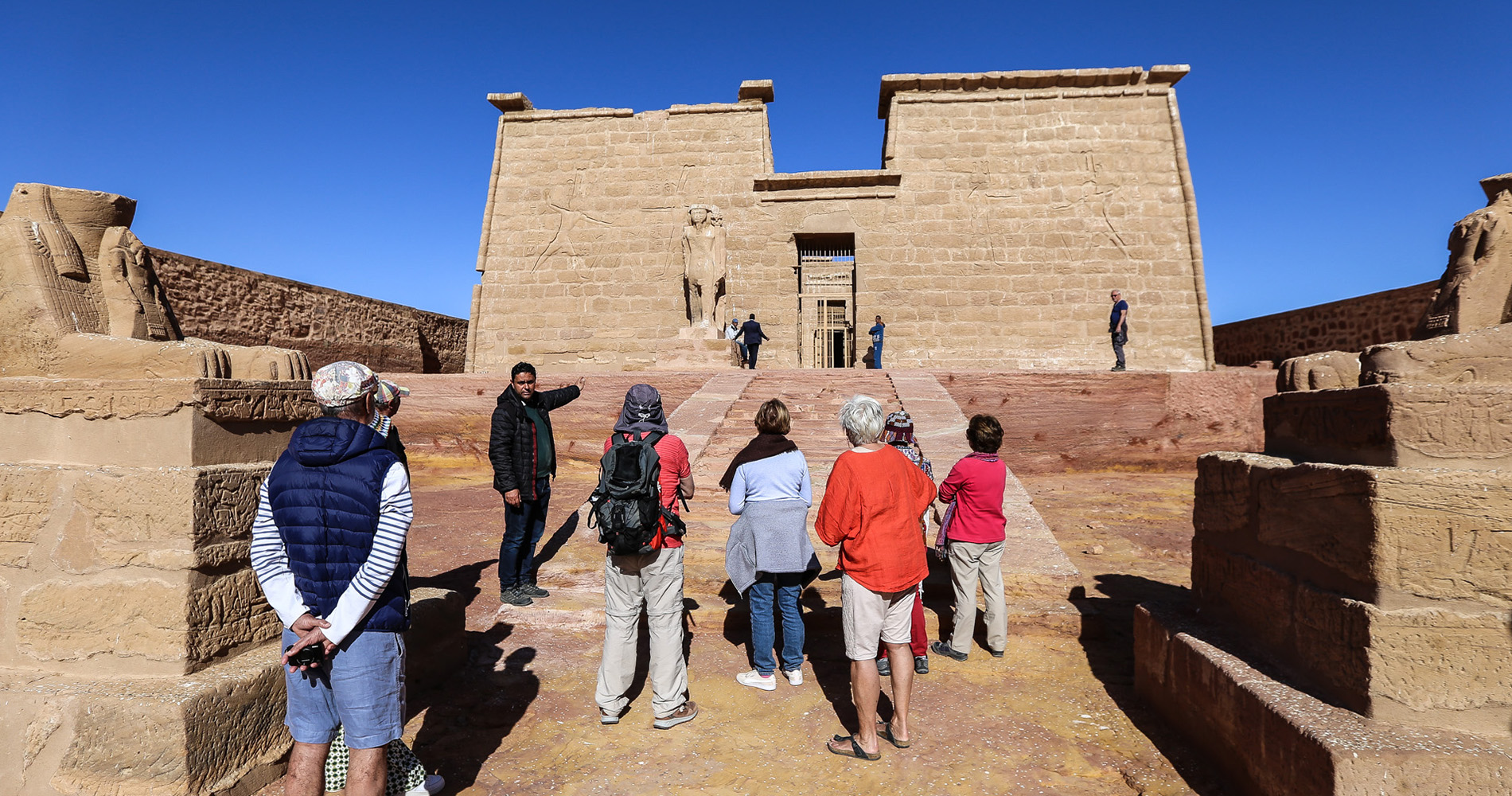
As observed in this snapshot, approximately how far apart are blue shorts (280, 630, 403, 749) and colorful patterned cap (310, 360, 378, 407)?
66 cm

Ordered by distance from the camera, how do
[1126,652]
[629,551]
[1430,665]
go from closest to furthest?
[1430,665]
[629,551]
[1126,652]

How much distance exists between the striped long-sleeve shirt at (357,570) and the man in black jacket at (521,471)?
2.18m

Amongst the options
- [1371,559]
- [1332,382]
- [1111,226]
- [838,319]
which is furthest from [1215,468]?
[838,319]

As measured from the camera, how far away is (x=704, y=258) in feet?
38.3

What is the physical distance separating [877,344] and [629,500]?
1119 centimetres

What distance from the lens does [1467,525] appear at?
2115mm

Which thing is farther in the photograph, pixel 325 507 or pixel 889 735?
pixel 889 735

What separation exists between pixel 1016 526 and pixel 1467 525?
278cm

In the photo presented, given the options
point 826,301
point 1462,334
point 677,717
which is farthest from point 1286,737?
point 826,301

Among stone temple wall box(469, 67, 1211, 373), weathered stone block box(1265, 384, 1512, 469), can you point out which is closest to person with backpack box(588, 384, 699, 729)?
weathered stone block box(1265, 384, 1512, 469)

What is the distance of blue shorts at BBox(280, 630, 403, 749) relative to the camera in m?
1.92

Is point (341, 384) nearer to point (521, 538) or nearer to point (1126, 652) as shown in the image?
point (521, 538)

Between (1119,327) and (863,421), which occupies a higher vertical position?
(1119,327)

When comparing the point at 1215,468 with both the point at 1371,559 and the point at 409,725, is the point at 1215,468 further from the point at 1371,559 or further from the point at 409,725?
the point at 409,725
